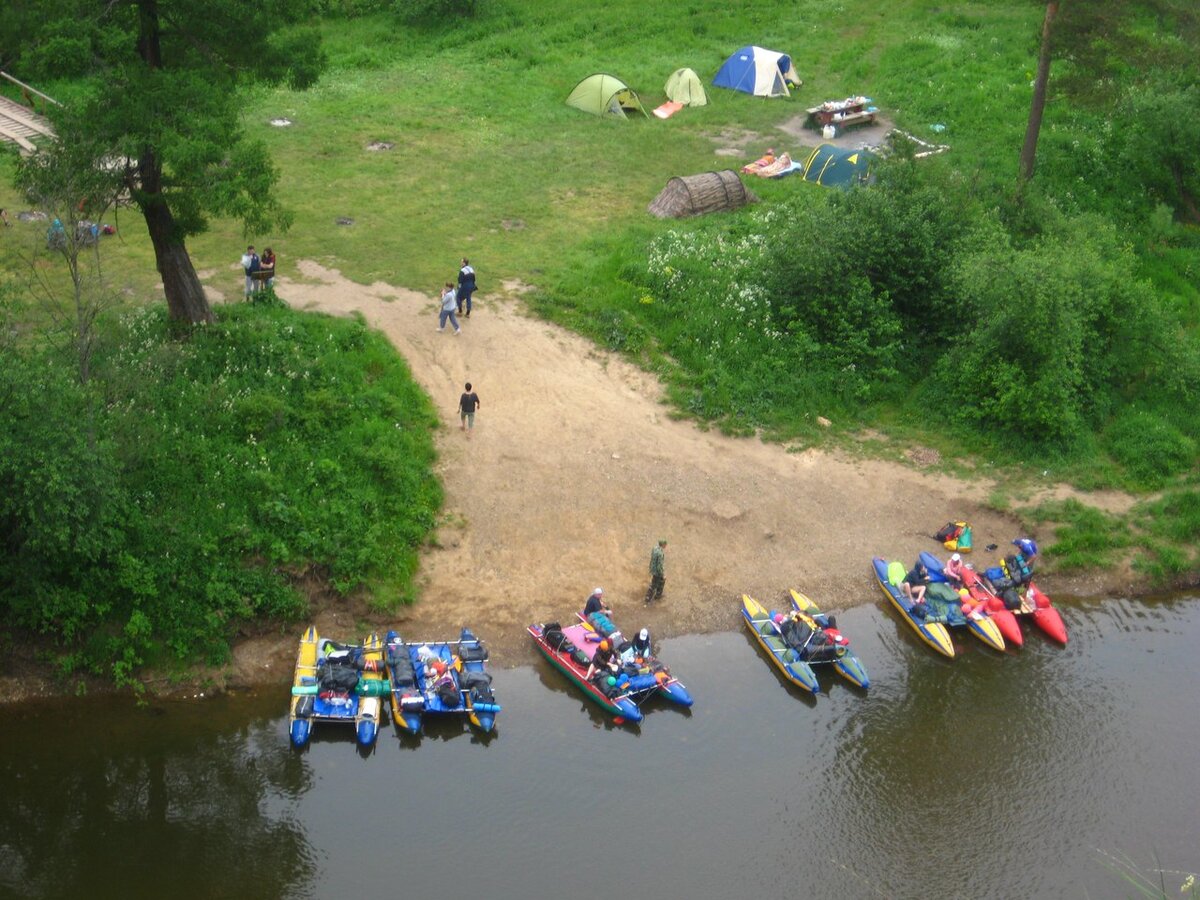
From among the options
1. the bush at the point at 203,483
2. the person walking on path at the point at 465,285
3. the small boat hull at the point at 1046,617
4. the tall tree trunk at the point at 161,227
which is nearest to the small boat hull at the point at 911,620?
the small boat hull at the point at 1046,617

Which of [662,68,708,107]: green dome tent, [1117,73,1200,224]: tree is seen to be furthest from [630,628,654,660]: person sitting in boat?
[662,68,708,107]: green dome tent

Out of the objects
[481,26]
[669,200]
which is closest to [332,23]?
[481,26]

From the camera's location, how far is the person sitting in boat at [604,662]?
21.9 meters

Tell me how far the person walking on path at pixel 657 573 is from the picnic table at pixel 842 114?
2273cm

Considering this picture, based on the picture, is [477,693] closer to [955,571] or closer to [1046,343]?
[955,571]

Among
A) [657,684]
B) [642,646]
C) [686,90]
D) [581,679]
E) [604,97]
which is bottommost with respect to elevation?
[657,684]

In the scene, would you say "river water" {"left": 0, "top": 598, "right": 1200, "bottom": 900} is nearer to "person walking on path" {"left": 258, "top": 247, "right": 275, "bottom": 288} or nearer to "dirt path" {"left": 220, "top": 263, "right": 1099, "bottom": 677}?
"dirt path" {"left": 220, "top": 263, "right": 1099, "bottom": 677}

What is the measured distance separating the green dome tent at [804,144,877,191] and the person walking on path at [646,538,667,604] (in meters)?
17.3

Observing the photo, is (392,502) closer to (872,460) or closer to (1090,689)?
(872,460)

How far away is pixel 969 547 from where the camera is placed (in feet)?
85.6

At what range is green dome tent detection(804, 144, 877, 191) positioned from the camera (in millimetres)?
37656

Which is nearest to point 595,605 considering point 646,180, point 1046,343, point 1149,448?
point 1046,343

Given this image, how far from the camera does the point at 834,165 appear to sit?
38.2 metres

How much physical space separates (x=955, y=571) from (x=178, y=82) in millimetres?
18043
